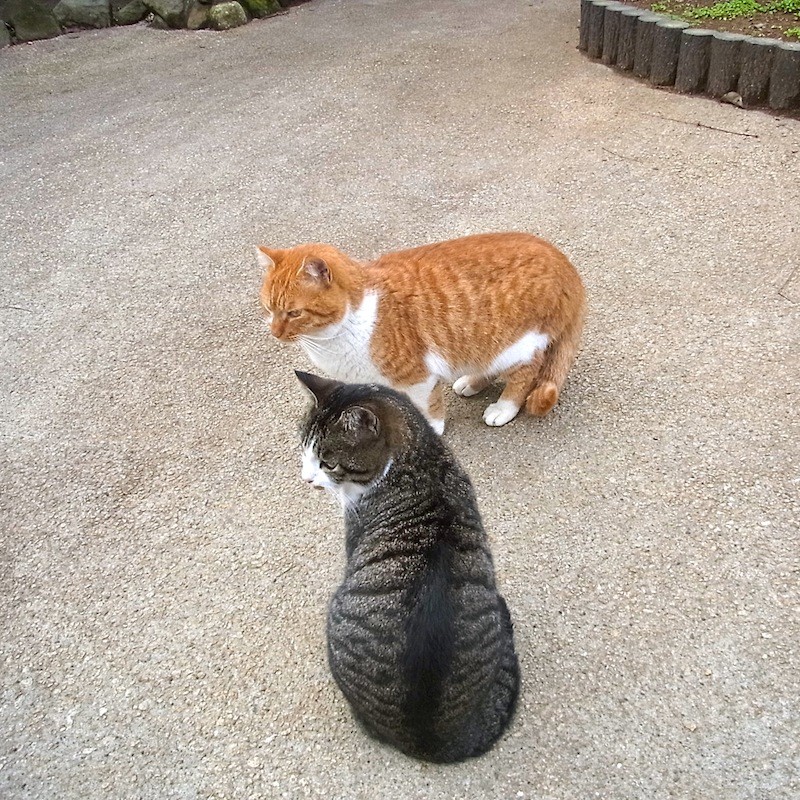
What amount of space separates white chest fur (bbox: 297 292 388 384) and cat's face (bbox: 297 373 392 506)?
51cm

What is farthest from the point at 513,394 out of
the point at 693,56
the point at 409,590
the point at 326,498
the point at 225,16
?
the point at 225,16

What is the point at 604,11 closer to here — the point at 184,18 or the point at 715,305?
the point at 715,305

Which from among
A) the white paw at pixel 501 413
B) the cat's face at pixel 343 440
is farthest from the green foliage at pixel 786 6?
the cat's face at pixel 343 440

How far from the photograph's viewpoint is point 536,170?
14.2ft

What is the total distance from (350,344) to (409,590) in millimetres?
1065

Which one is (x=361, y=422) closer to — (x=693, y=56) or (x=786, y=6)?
(x=693, y=56)

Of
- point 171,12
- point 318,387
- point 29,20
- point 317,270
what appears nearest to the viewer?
point 318,387

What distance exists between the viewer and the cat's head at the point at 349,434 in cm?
175

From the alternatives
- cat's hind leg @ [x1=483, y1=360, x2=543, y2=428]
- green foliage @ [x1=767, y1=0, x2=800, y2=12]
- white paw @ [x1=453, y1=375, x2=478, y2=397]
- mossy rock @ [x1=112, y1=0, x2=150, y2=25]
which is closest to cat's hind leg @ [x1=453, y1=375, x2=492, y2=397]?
white paw @ [x1=453, y1=375, x2=478, y2=397]

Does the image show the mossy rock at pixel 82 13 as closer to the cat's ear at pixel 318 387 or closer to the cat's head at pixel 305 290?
the cat's head at pixel 305 290

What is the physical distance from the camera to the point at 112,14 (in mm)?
6984

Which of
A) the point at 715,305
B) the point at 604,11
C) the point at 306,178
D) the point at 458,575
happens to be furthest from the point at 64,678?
the point at 604,11

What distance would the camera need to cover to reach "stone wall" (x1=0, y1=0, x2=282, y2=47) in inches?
260

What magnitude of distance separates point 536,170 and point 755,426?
2299mm
